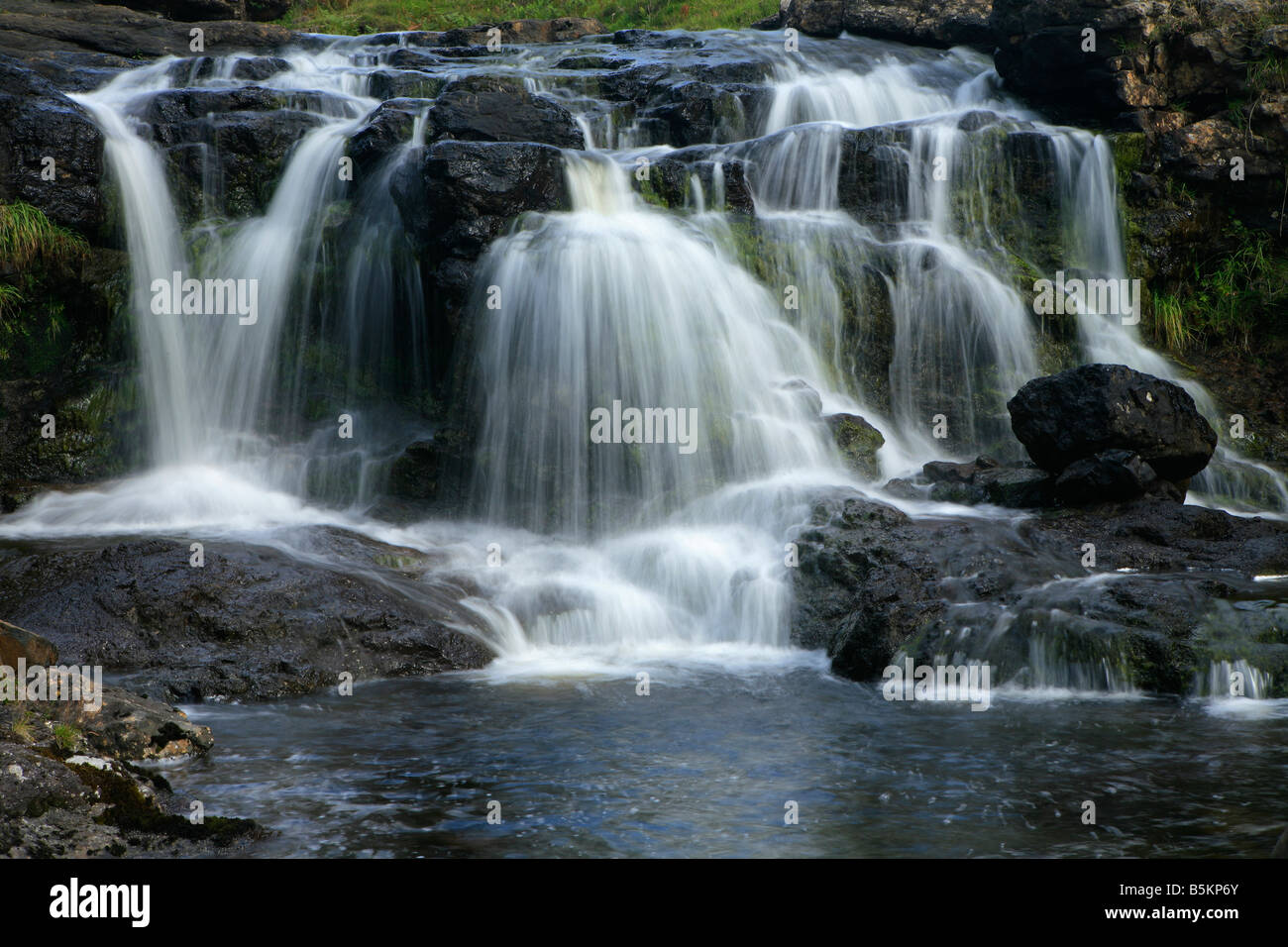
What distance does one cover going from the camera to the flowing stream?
211 inches

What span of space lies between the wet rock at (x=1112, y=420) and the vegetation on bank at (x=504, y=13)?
18.5 metres

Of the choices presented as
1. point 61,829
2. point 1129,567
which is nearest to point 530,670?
point 61,829

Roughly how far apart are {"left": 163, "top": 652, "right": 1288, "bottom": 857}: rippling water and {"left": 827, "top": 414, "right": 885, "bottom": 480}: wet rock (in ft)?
14.3

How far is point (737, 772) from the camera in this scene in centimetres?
580

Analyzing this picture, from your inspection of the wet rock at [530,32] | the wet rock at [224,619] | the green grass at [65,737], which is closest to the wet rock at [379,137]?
the wet rock at [224,619]

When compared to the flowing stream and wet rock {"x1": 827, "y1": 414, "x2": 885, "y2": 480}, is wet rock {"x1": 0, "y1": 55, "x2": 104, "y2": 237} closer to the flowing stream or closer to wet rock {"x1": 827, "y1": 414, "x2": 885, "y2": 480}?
the flowing stream

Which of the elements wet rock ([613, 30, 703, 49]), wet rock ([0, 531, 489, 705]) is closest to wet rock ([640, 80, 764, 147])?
wet rock ([613, 30, 703, 49])

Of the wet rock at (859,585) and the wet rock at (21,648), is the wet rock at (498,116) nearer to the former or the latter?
the wet rock at (859,585)

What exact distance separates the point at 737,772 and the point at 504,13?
27677 mm

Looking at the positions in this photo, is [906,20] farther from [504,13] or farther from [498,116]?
[504,13]

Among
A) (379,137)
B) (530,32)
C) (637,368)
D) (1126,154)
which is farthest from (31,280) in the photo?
(1126,154)

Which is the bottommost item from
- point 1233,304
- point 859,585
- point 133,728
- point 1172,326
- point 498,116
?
point 133,728

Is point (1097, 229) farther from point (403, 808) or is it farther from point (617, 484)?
point (403, 808)

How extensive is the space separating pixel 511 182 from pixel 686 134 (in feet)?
15.4
